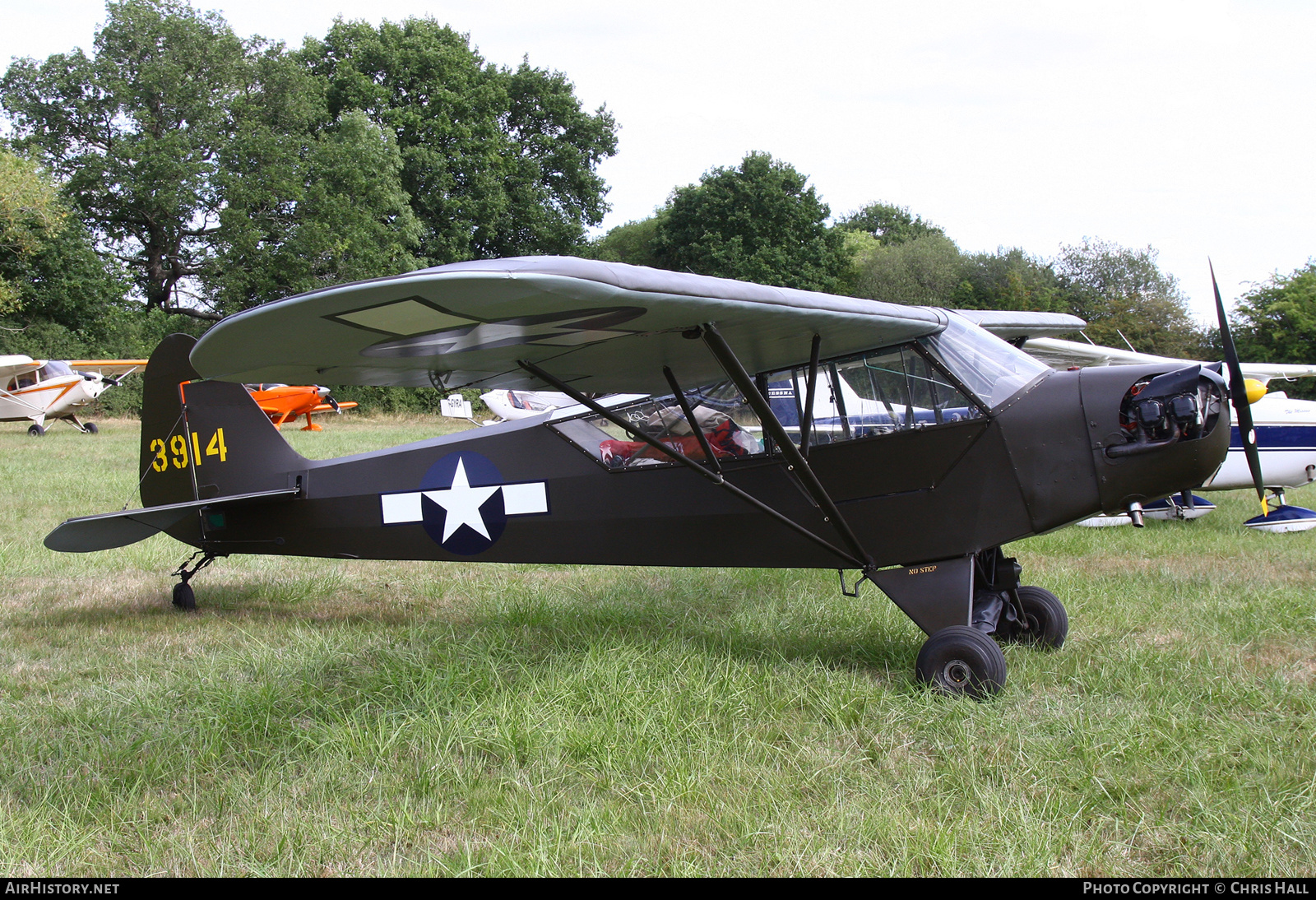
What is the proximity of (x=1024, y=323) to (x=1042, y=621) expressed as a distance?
3.78m

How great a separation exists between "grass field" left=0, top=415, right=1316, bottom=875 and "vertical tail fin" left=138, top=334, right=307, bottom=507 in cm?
90

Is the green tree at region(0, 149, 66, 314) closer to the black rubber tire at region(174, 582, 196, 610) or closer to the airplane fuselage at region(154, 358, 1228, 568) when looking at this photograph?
the airplane fuselage at region(154, 358, 1228, 568)

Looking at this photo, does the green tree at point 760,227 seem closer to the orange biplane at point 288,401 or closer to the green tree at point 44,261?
the orange biplane at point 288,401

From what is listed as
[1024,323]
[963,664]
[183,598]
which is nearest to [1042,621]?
[963,664]

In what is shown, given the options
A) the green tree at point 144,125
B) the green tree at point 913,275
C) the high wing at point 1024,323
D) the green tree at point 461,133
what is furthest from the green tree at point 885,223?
the high wing at point 1024,323

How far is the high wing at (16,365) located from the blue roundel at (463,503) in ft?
64.9

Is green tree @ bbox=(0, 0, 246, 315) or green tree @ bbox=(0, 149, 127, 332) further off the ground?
green tree @ bbox=(0, 0, 246, 315)

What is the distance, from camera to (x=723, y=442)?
4.87 m

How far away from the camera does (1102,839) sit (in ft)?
8.73

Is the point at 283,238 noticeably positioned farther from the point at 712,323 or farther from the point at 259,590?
the point at 712,323

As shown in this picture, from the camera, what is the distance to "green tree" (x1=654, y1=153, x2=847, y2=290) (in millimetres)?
42156

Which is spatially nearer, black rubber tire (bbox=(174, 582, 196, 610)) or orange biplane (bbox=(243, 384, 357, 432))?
black rubber tire (bbox=(174, 582, 196, 610))

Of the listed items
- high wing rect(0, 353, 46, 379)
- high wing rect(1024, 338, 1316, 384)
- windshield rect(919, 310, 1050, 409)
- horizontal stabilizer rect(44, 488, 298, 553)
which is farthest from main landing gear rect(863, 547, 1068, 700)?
high wing rect(0, 353, 46, 379)

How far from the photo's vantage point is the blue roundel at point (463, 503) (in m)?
5.35
